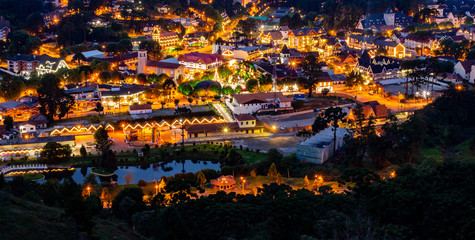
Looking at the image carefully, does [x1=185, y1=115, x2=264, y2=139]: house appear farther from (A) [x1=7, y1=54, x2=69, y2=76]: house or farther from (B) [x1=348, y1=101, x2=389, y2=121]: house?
(A) [x1=7, y1=54, x2=69, y2=76]: house

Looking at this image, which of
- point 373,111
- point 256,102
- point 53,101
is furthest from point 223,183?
point 53,101

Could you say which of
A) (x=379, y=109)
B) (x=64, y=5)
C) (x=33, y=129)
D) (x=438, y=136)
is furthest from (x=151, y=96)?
(x=64, y=5)

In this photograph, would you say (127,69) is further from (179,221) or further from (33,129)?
(179,221)

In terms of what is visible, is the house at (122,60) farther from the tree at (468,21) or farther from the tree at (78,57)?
the tree at (468,21)

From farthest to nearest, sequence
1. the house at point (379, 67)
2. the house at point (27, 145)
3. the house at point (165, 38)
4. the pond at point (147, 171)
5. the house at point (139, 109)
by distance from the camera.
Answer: the house at point (165, 38), the house at point (379, 67), the house at point (139, 109), the house at point (27, 145), the pond at point (147, 171)

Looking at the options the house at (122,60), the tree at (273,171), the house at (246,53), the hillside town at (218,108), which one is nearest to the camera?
the hillside town at (218,108)

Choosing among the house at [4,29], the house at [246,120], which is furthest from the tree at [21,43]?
the house at [246,120]

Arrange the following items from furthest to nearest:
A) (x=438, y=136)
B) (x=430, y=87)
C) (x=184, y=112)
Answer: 1. (x=430, y=87)
2. (x=184, y=112)
3. (x=438, y=136)
